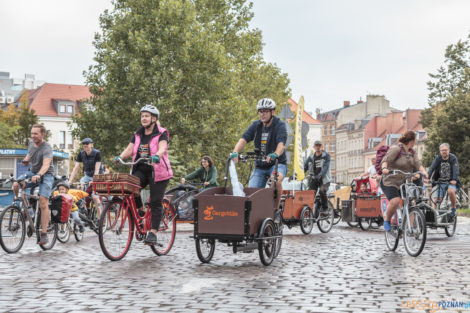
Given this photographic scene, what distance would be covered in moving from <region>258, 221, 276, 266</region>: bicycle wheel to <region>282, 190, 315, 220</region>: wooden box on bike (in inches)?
228

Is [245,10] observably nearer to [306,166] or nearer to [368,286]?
[306,166]

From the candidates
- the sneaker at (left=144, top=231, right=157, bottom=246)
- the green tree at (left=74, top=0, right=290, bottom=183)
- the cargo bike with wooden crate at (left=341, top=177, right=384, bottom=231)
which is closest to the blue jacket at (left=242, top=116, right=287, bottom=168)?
the sneaker at (left=144, top=231, right=157, bottom=246)

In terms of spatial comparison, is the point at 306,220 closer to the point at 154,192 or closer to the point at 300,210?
the point at 300,210

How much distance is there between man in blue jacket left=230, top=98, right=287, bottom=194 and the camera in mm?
10430

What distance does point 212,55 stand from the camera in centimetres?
4347

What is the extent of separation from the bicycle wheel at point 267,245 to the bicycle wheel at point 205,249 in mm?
695

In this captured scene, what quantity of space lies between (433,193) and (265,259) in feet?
28.7

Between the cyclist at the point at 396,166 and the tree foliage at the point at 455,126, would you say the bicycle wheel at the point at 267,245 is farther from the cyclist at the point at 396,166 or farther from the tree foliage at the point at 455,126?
the tree foliage at the point at 455,126

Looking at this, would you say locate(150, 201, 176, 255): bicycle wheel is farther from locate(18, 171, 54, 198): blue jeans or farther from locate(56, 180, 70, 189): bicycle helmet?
locate(56, 180, 70, 189): bicycle helmet

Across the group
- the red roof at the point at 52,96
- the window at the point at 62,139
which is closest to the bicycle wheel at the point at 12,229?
the red roof at the point at 52,96

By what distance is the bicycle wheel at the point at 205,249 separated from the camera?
967 centimetres

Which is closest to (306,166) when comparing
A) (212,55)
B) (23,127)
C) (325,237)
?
(325,237)

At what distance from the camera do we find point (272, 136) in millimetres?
10594

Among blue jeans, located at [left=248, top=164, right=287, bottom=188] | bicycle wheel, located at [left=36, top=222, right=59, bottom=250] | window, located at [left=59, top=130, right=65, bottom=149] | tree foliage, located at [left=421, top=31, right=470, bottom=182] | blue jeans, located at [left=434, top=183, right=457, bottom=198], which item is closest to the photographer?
blue jeans, located at [left=248, top=164, right=287, bottom=188]
